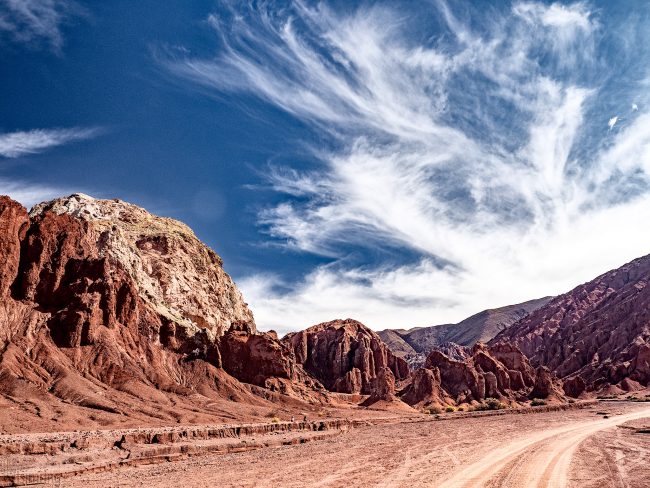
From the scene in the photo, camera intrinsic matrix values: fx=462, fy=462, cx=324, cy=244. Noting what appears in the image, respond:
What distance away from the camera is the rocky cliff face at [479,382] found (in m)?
112

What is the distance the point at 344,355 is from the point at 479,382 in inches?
1947

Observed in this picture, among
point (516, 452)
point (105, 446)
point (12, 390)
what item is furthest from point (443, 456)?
point (12, 390)

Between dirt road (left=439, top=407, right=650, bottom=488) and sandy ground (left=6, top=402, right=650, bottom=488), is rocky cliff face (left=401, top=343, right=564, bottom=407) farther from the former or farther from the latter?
dirt road (left=439, top=407, right=650, bottom=488)

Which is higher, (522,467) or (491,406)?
(491,406)

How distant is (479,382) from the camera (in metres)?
116

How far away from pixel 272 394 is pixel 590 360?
11949 cm

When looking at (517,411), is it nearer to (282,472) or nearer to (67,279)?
(282,472)

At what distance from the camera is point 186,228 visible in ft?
440

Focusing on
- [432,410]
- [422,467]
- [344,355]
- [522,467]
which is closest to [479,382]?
[432,410]

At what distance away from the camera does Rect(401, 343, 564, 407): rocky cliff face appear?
11181cm

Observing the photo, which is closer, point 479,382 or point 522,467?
point 522,467

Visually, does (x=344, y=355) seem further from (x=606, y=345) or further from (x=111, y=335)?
(x=111, y=335)

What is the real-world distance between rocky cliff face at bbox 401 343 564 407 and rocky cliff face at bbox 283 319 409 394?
83.0ft

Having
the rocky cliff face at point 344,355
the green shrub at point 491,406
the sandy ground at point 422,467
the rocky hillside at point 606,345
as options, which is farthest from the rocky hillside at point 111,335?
the rocky hillside at point 606,345
